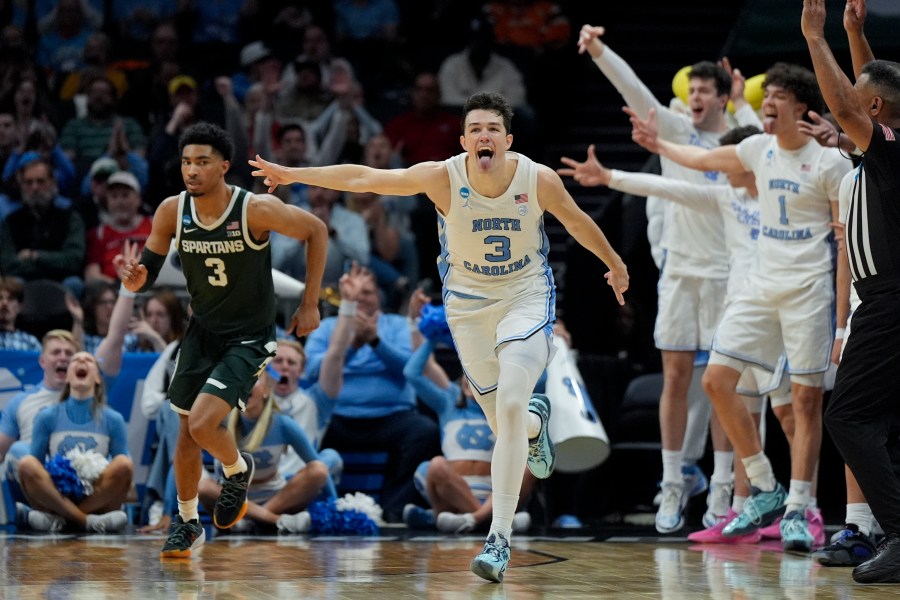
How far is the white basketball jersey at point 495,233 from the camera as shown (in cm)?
657

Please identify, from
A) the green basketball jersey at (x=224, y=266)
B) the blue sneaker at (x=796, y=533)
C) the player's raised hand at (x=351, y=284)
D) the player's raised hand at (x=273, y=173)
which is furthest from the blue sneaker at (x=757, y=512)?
the player's raised hand at (x=273, y=173)

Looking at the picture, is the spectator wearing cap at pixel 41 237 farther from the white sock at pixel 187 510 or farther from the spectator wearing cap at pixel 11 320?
the white sock at pixel 187 510

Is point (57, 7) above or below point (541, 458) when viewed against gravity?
above

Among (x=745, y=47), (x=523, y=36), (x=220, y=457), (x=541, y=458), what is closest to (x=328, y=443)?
(x=220, y=457)

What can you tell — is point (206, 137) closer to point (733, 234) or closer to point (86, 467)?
point (86, 467)

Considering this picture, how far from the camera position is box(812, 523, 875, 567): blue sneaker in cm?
694

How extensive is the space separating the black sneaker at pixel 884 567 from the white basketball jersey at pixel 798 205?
1.91 m

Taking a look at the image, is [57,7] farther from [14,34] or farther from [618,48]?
[618,48]

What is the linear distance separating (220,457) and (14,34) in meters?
7.45

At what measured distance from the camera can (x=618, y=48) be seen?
14.2 m

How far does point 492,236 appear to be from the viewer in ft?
21.6

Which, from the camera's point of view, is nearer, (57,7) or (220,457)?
(220,457)

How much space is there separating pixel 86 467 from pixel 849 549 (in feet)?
14.8

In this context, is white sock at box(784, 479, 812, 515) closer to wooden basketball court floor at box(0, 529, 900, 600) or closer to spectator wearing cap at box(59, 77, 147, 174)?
wooden basketball court floor at box(0, 529, 900, 600)
